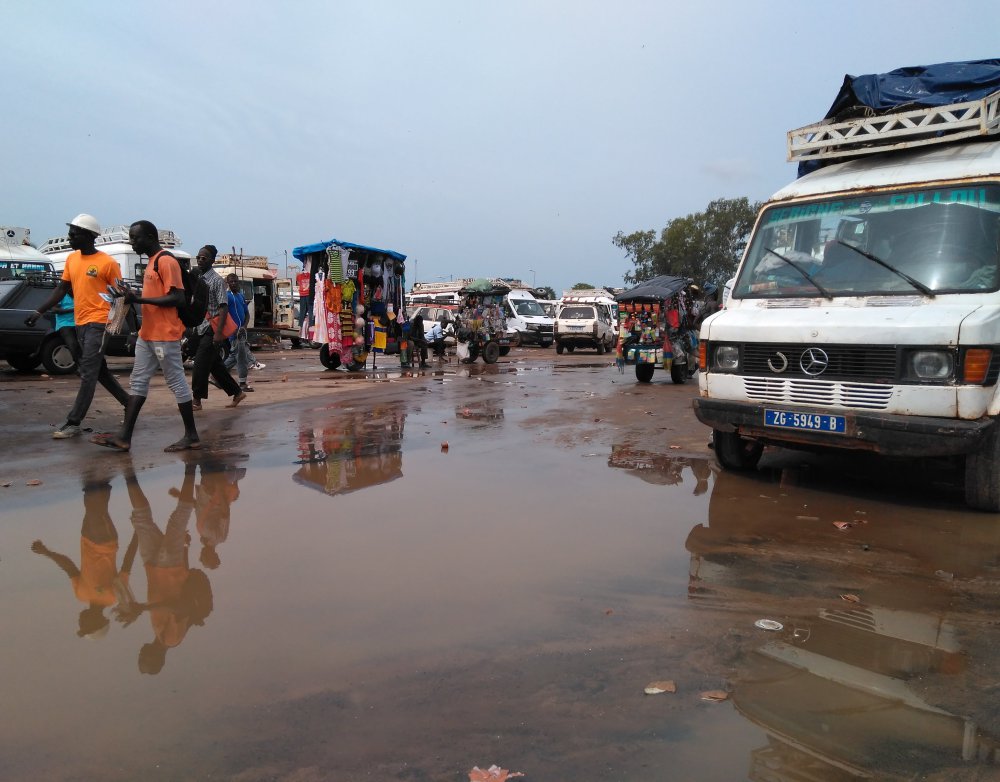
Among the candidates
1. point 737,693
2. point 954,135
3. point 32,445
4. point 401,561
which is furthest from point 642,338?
point 737,693

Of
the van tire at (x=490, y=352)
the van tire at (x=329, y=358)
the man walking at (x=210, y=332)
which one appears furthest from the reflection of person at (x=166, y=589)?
the van tire at (x=490, y=352)

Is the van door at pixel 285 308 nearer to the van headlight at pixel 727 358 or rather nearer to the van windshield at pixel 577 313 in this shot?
the van windshield at pixel 577 313

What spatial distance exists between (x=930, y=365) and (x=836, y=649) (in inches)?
98.4

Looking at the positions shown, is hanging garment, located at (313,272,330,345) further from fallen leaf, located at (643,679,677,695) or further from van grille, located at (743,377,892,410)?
fallen leaf, located at (643,679,677,695)

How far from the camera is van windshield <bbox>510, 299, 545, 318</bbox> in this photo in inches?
1233

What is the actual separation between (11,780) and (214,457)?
15.3ft

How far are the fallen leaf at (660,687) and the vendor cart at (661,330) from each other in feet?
38.1

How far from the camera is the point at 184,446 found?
703cm

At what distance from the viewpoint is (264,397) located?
1136 cm

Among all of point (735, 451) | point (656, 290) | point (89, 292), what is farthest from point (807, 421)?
point (656, 290)

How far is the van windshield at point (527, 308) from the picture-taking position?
103 feet

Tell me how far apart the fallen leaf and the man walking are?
7.65m

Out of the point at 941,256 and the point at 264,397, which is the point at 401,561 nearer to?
the point at 941,256

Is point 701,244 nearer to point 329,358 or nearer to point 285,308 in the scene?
point 285,308
